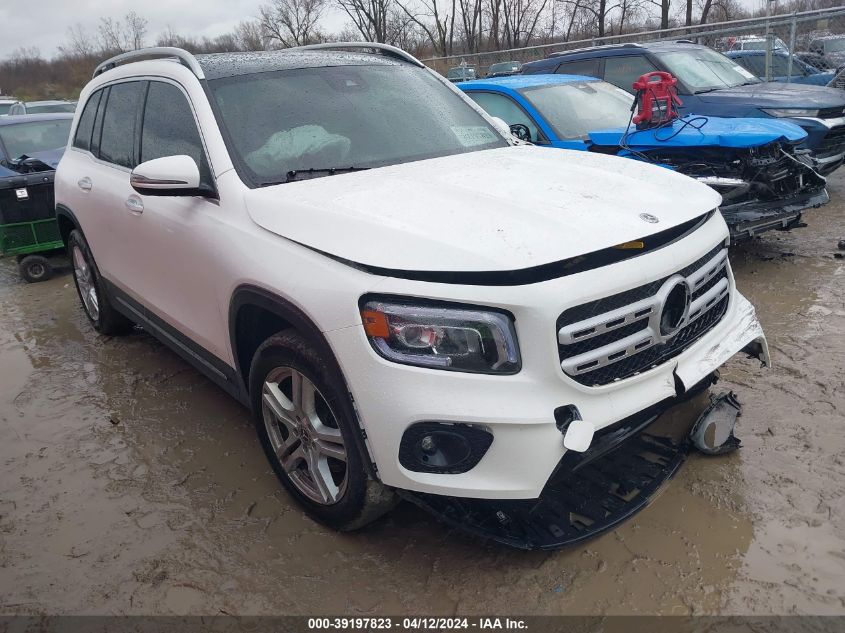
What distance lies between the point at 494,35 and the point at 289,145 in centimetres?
3894

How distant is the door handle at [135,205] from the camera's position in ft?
11.8

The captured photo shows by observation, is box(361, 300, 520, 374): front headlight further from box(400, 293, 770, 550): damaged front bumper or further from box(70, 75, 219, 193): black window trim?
box(70, 75, 219, 193): black window trim

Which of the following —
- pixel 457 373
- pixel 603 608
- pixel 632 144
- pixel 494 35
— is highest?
pixel 494 35

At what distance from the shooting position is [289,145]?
121 inches

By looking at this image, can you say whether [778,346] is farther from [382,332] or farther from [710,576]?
[382,332]

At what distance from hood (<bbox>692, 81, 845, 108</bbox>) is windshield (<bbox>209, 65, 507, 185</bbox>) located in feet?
16.3

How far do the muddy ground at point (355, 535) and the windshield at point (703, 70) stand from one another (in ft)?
15.7

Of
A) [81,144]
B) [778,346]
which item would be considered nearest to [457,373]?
[778,346]

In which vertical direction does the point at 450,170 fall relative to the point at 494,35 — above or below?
below

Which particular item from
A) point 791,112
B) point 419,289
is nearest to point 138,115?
point 419,289

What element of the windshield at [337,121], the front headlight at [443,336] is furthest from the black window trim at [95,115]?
the front headlight at [443,336]

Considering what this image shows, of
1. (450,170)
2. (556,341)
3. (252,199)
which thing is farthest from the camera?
(450,170)

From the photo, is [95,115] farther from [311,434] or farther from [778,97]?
[778,97]

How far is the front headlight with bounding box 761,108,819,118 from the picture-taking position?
7340 mm
